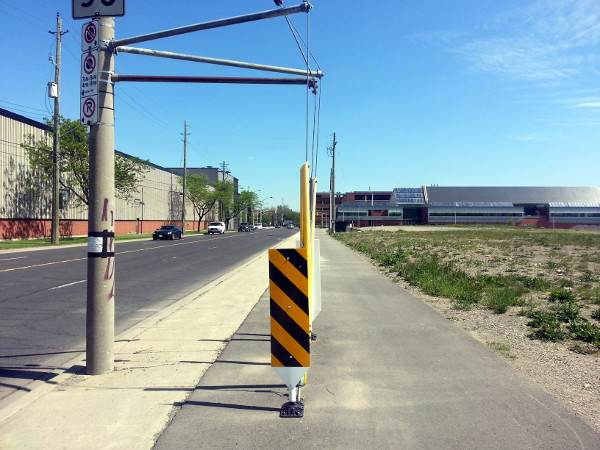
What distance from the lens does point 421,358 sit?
607cm

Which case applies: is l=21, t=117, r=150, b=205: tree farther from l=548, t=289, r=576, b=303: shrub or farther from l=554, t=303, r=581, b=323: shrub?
l=554, t=303, r=581, b=323: shrub

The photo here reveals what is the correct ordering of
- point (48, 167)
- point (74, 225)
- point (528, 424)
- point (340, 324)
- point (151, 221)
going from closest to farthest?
point (528, 424) → point (340, 324) → point (48, 167) → point (74, 225) → point (151, 221)

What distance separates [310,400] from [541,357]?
347cm

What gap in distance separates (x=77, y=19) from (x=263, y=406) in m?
4.89

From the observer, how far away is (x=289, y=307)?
443 centimetres

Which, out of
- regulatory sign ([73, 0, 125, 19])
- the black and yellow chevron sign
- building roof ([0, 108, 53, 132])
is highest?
building roof ([0, 108, 53, 132])

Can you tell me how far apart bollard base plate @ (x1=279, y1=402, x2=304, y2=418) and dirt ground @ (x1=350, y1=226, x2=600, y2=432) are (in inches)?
99.6

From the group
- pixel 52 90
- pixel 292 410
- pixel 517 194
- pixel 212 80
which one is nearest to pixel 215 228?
pixel 52 90

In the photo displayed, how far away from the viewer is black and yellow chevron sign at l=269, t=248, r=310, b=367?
4.39 metres

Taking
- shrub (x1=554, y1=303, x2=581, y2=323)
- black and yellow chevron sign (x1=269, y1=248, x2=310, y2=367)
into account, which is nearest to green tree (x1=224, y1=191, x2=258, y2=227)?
shrub (x1=554, y1=303, x2=581, y2=323)

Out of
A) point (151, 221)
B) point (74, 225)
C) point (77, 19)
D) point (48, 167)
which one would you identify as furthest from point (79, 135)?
point (77, 19)

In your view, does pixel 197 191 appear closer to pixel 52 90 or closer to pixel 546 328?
pixel 52 90

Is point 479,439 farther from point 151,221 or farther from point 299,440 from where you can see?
point 151,221

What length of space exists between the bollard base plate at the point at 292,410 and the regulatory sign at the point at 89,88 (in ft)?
12.8
